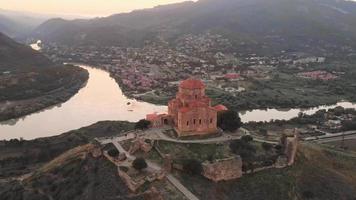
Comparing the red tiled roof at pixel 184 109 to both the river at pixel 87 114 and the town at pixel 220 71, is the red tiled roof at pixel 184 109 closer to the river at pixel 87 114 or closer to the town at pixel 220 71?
the river at pixel 87 114

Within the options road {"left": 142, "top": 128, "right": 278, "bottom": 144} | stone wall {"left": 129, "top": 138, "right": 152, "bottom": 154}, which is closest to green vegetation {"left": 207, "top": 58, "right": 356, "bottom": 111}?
road {"left": 142, "top": 128, "right": 278, "bottom": 144}

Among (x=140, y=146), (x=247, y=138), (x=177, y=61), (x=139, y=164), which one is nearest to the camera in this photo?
(x=139, y=164)

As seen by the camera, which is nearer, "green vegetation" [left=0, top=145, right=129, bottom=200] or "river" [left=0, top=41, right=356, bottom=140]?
"green vegetation" [left=0, top=145, right=129, bottom=200]

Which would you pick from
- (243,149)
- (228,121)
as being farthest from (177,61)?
(243,149)

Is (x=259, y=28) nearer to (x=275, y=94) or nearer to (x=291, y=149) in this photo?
(x=275, y=94)

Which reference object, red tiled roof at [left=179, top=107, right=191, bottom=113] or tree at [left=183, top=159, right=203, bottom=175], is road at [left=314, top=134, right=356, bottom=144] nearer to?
red tiled roof at [left=179, top=107, right=191, bottom=113]

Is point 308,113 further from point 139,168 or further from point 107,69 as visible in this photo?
point 107,69
